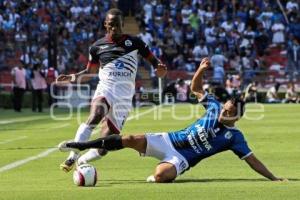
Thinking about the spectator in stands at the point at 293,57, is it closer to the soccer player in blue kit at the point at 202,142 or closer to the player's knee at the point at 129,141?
the soccer player in blue kit at the point at 202,142

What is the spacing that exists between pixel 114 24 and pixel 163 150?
78.5 inches

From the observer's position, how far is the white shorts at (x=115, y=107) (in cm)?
1303

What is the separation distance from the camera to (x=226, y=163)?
14.7 meters

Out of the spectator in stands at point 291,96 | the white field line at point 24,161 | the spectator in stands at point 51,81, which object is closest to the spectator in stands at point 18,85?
the spectator in stands at point 51,81

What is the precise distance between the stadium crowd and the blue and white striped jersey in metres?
34.4

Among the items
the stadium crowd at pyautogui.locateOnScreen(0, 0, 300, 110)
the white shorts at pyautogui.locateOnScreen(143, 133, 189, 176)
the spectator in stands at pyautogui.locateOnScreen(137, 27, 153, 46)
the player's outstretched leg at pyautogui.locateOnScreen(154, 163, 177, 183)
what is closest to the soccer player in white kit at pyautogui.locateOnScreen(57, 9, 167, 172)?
the white shorts at pyautogui.locateOnScreen(143, 133, 189, 176)

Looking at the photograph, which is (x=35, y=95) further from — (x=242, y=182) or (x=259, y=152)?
(x=242, y=182)

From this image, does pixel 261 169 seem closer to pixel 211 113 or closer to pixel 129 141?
pixel 211 113

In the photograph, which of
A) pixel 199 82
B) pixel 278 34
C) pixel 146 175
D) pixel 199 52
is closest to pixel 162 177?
pixel 146 175

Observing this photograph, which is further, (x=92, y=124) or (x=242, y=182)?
(x=92, y=124)

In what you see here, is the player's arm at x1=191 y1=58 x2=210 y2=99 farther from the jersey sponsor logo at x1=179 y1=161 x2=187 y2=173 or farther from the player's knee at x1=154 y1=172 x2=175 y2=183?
the player's knee at x1=154 y1=172 x2=175 y2=183

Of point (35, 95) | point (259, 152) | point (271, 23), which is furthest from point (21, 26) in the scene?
point (259, 152)

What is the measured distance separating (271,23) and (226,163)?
125 ft

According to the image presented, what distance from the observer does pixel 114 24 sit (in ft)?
42.3
